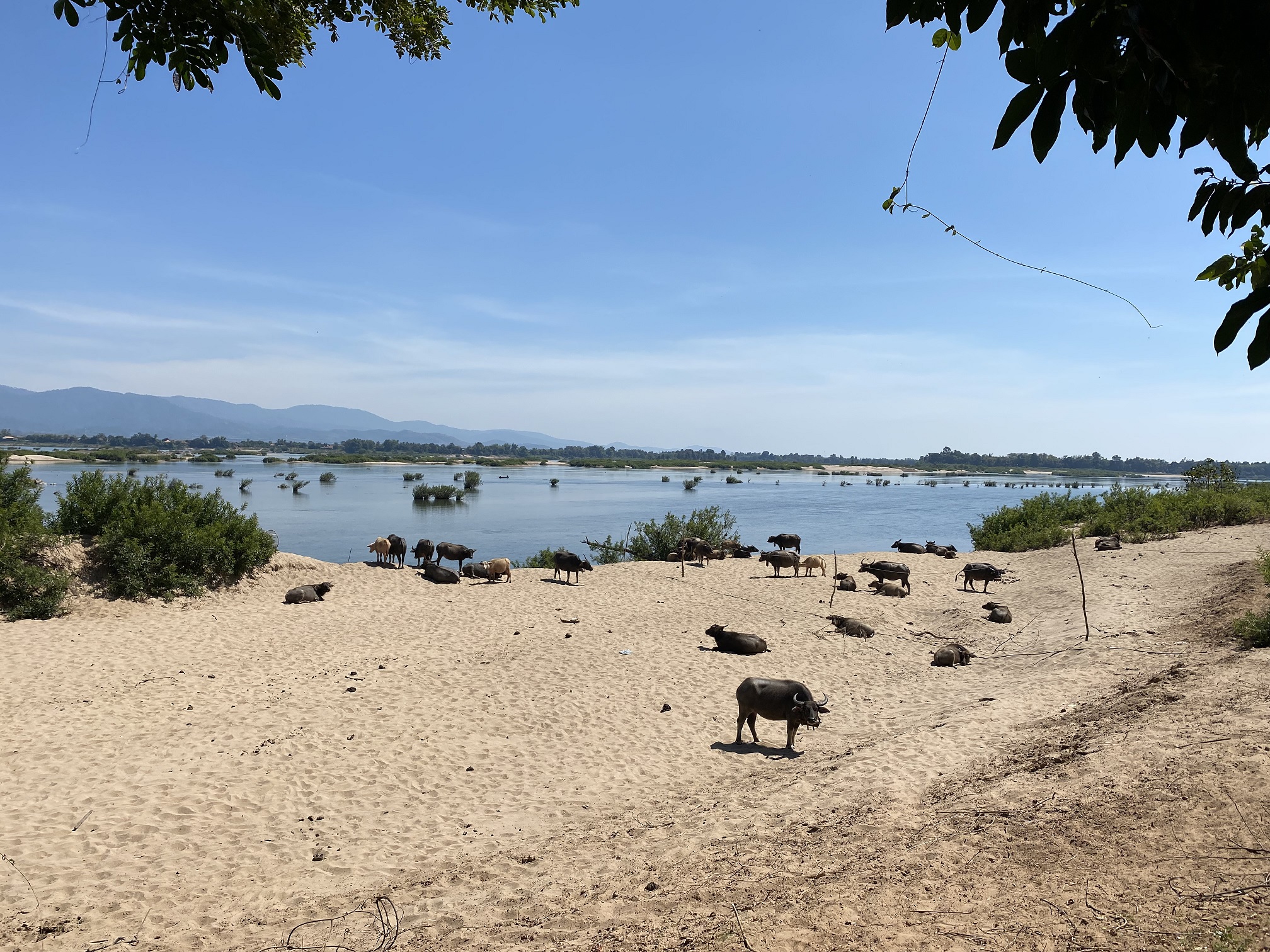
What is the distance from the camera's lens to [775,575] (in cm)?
2159

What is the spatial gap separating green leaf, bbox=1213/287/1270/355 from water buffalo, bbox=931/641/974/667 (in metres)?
11.6

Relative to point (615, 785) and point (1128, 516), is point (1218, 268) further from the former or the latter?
point (1128, 516)

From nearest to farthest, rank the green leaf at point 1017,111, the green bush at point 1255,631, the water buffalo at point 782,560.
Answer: the green leaf at point 1017,111
the green bush at point 1255,631
the water buffalo at point 782,560

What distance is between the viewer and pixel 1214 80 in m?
1.68

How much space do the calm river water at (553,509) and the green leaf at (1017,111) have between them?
30.5m

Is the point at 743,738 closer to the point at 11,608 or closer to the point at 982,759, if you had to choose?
the point at 982,759

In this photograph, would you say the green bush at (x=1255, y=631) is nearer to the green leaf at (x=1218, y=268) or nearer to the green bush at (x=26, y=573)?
the green leaf at (x=1218, y=268)

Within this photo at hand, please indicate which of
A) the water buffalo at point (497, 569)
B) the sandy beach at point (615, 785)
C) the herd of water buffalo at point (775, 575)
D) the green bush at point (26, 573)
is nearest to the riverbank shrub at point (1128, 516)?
the herd of water buffalo at point (775, 575)

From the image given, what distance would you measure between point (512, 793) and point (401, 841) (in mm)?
1357

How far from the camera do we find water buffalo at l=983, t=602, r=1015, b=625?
14.9 m

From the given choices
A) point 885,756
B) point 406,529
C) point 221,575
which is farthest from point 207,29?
point 406,529

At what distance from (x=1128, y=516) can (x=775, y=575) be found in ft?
56.9

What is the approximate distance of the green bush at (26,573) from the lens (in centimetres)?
1339

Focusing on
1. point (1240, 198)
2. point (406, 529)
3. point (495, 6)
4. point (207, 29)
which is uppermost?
point (495, 6)
